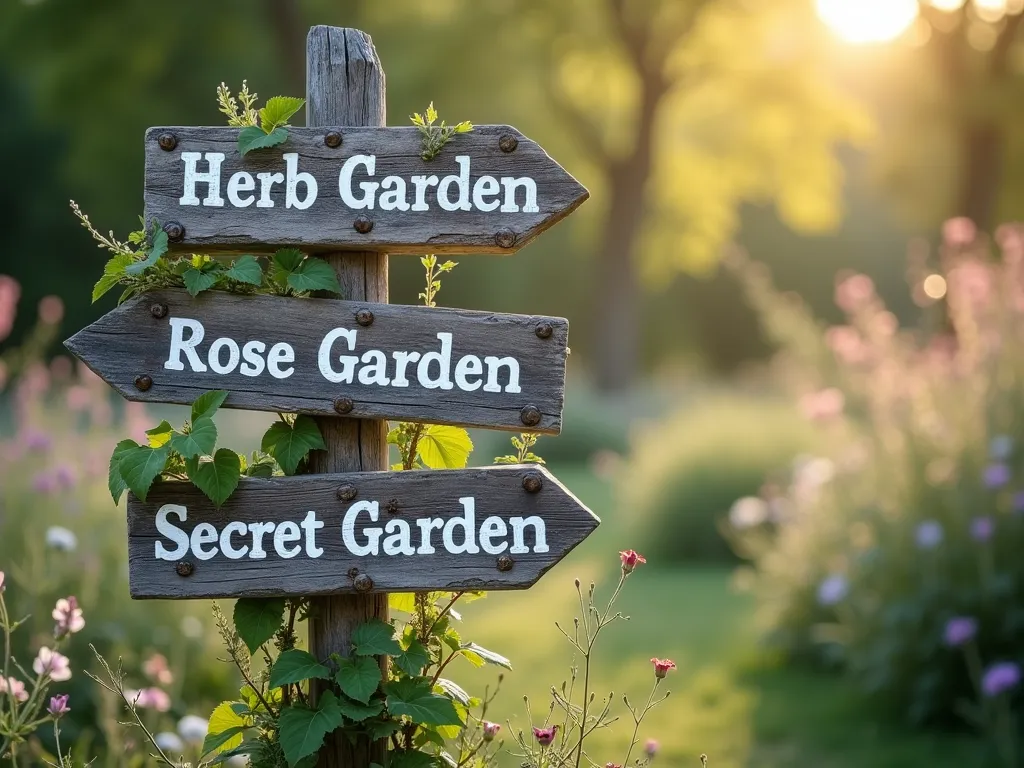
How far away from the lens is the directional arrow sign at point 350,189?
6.66ft

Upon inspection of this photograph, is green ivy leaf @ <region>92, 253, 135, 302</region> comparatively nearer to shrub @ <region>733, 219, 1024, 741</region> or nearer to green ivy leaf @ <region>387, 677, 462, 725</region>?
green ivy leaf @ <region>387, 677, 462, 725</region>

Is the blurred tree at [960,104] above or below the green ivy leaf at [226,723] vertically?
above

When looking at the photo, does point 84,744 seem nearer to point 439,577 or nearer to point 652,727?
point 439,577

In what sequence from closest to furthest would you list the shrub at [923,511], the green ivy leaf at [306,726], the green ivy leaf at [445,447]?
A: the green ivy leaf at [306,726], the green ivy leaf at [445,447], the shrub at [923,511]

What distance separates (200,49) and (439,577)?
17979mm

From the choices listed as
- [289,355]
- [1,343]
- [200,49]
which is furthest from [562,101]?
[289,355]

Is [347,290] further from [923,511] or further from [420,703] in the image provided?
[923,511]

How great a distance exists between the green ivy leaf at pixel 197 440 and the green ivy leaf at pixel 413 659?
20.5 inches

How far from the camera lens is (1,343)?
19812 mm

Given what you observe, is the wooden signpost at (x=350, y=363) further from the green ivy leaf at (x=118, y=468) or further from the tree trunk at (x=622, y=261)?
the tree trunk at (x=622, y=261)

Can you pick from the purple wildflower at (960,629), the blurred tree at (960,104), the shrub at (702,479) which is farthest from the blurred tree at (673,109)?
the purple wildflower at (960,629)

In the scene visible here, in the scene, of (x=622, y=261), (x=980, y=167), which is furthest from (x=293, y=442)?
(x=980, y=167)

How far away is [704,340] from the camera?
25.7 meters

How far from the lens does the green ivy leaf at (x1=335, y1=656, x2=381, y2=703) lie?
6.30 ft
